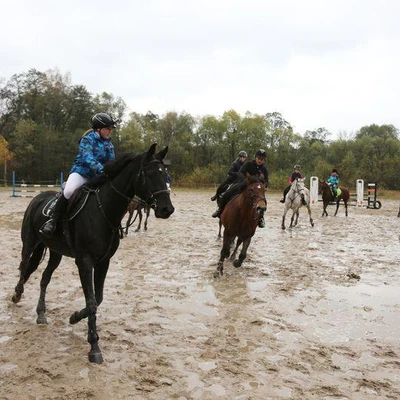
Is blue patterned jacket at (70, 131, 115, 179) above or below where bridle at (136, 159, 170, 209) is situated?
above

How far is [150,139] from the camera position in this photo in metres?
64.1

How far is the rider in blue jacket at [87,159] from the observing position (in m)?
4.84

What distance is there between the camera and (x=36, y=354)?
4477mm

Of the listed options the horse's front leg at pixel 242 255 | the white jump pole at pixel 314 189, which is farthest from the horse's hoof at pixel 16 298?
the white jump pole at pixel 314 189

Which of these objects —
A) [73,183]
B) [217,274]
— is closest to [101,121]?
[73,183]

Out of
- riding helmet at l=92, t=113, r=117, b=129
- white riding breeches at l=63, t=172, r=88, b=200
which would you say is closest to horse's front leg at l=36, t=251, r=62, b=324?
white riding breeches at l=63, t=172, r=88, b=200

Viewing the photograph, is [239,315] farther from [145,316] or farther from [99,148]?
[99,148]

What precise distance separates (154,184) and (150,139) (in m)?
60.8

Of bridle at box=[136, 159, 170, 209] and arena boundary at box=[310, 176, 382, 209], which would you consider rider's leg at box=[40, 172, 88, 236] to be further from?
arena boundary at box=[310, 176, 382, 209]

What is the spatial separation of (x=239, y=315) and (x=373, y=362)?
2009 millimetres

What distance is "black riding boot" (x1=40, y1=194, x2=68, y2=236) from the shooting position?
4.96m

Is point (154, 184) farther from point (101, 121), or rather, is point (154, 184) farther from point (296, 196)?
point (296, 196)

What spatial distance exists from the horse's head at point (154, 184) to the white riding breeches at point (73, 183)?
33.3 inches

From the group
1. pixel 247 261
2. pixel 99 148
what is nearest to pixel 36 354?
pixel 99 148
